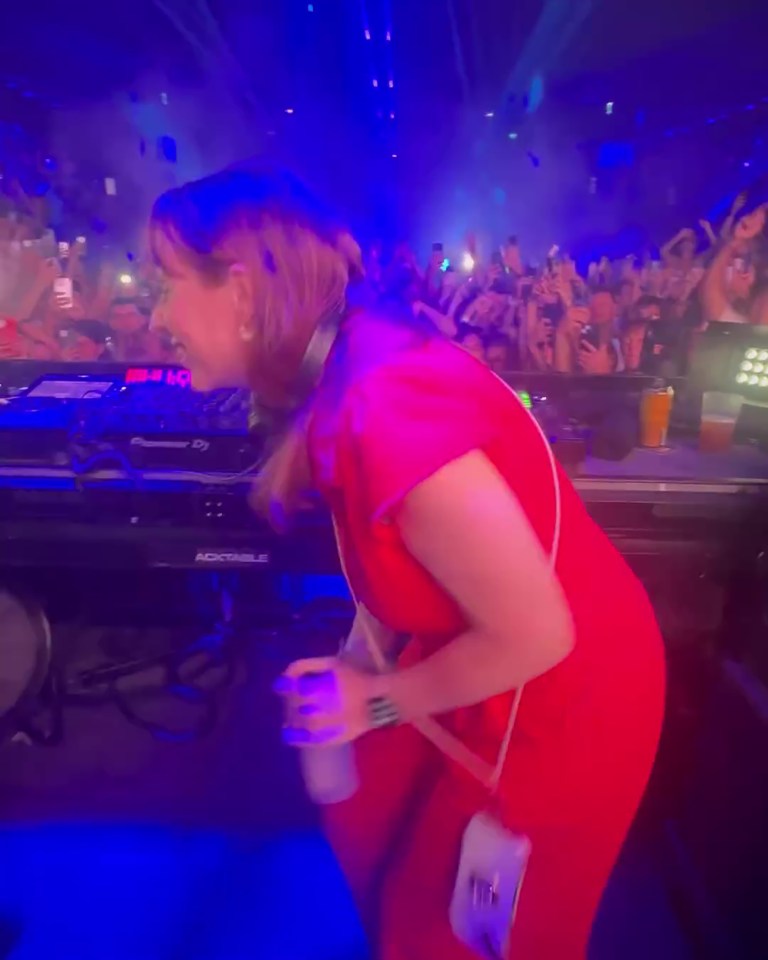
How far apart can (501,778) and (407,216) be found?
3.87ft

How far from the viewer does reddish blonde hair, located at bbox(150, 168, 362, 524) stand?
0.69m

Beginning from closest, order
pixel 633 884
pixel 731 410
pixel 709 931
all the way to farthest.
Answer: pixel 709 931 → pixel 633 884 → pixel 731 410

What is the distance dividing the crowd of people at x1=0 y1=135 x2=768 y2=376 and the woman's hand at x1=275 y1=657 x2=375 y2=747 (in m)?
1.00

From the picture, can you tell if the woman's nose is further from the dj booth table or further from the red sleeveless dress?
the dj booth table

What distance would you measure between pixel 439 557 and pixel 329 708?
0.76 ft

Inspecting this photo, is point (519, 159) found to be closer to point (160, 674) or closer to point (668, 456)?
point (668, 456)

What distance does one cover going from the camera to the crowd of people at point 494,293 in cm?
165

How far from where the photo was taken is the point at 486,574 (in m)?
0.58

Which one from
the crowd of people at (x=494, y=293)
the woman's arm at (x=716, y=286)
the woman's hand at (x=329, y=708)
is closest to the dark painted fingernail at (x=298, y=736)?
the woman's hand at (x=329, y=708)

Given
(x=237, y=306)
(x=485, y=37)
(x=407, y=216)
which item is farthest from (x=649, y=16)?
Answer: (x=237, y=306)

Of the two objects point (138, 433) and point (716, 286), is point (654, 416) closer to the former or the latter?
point (716, 286)

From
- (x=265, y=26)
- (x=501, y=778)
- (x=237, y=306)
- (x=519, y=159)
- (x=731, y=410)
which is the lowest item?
(x=501, y=778)

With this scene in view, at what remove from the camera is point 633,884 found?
54.4 inches

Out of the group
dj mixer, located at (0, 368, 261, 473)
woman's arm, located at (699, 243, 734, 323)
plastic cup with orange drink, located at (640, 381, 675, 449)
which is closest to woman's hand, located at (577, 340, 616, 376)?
plastic cup with orange drink, located at (640, 381, 675, 449)
